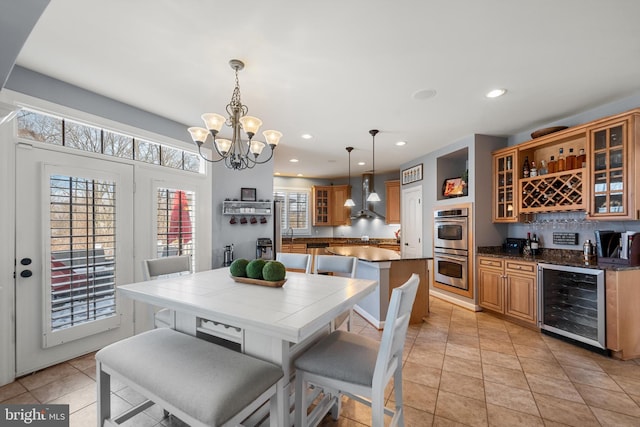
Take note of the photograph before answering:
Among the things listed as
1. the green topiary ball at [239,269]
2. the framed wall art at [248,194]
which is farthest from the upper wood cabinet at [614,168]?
the framed wall art at [248,194]

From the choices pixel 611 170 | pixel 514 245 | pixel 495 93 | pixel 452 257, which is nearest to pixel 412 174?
Answer: pixel 452 257

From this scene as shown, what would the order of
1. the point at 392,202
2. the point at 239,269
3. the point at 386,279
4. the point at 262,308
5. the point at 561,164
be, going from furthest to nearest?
1. the point at 392,202
2. the point at 386,279
3. the point at 561,164
4. the point at 239,269
5. the point at 262,308

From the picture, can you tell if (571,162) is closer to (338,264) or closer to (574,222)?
(574,222)

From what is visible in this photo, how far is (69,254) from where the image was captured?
249cm

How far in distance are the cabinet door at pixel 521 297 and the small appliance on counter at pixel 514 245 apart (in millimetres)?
505

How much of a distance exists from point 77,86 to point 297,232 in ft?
17.6

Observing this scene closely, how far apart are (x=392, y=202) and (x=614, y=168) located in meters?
3.96

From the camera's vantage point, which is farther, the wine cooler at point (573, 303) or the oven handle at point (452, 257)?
the oven handle at point (452, 257)

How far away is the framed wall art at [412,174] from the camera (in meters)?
5.31

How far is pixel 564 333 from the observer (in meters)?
2.99

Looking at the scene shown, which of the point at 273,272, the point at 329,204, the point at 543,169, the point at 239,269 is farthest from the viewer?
the point at 329,204

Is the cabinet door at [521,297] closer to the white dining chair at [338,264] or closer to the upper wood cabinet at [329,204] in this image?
the white dining chair at [338,264]

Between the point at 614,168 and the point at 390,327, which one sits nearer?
the point at 390,327

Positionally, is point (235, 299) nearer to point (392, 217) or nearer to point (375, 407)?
point (375, 407)
